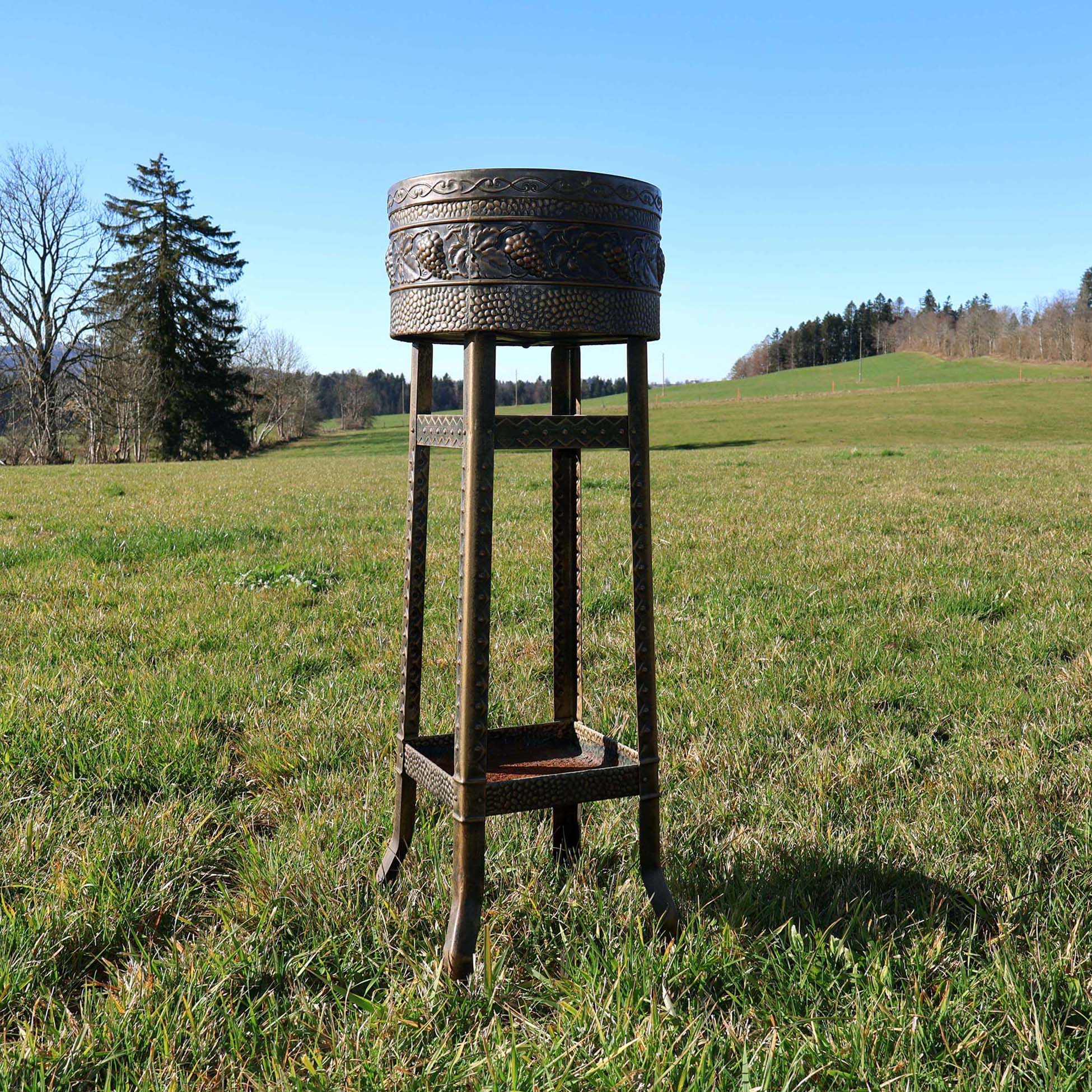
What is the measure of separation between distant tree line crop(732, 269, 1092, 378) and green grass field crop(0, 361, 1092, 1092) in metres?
125

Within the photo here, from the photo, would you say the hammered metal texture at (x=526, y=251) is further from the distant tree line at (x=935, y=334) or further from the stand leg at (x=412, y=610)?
the distant tree line at (x=935, y=334)

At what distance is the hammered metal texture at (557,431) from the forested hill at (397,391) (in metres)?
79.2

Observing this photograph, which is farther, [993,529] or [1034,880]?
[993,529]

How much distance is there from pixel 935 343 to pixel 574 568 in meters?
→ 145

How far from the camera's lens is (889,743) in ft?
13.3

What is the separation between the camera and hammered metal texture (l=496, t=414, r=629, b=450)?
2.53 meters

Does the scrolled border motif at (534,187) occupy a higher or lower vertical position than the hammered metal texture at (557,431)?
higher

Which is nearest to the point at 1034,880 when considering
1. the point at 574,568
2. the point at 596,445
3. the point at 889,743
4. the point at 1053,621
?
the point at 889,743

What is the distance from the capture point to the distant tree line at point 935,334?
12056 centimetres

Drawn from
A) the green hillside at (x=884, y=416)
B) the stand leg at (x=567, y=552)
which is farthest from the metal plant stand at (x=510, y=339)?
the green hillside at (x=884, y=416)

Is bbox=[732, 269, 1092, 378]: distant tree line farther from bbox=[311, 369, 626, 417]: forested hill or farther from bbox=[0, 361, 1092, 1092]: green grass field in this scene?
bbox=[0, 361, 1092, 1092]: green grass field

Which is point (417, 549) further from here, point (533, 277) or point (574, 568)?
point (533, 277)

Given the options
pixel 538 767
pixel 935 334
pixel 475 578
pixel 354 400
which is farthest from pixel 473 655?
A: pixel 935 334

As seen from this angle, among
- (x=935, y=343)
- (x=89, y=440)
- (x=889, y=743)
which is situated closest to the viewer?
(x=889, y=743)
